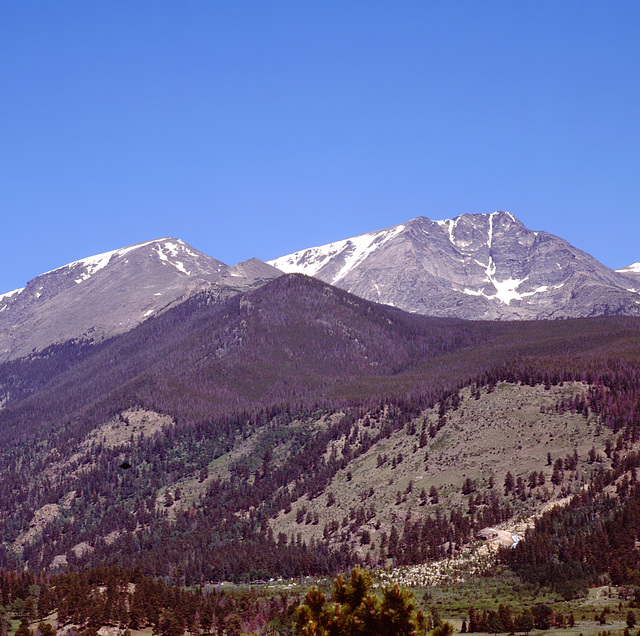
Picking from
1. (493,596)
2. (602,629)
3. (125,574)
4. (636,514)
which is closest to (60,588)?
(125,574)

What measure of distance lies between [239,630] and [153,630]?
14620 mm

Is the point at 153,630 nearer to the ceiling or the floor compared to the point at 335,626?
nearer to the floor

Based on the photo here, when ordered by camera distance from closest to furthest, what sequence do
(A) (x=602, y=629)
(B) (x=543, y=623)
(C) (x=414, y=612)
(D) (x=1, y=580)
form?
1. (C) (x=414, y=612)
2. (A) (x=602, y=629)
3. (B) (x=543, y=623)
4. (D) (x=1, y=580)

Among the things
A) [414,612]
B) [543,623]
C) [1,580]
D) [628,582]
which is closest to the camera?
[414,612]

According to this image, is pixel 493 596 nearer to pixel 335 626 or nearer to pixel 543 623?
pixel 543 623

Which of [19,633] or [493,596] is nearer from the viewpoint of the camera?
[19,633]

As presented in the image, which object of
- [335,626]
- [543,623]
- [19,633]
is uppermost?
[335,626]

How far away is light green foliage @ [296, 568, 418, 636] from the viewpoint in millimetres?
71125

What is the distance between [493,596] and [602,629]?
1358 inches

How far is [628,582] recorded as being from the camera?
166 meters

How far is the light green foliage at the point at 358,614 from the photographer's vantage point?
71125 mm

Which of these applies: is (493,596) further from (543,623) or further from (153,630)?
(153,630)

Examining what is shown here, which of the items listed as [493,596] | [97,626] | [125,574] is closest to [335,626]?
[97,626]

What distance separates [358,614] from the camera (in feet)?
237
